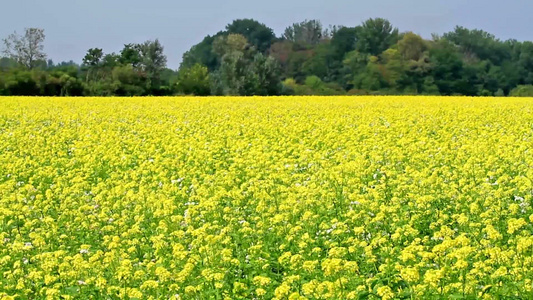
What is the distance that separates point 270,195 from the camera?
10664 mm

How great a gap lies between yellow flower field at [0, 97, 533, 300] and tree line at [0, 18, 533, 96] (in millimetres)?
37326

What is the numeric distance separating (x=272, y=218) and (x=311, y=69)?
89.9 metres

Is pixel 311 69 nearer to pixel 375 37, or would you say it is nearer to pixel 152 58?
pixel 375 37

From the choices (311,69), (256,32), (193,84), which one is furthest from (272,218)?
(256,32)

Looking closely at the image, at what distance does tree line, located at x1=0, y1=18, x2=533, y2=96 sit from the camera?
56125 mm

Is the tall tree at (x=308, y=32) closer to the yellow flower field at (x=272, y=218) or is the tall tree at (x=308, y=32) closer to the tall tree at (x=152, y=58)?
the tall tree at (x=152, y=58)

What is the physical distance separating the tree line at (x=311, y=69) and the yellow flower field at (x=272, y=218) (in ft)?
122

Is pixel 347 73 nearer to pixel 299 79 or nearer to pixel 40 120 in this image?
pixel 299 79

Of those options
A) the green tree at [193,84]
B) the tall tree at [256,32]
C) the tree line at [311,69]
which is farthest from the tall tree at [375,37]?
the green tree at [193,84]

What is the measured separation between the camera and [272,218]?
8.80 meters

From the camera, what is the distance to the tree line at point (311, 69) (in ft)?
184

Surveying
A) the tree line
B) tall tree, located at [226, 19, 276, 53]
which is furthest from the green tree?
tall tree, located at [226, 19, 276, 53]

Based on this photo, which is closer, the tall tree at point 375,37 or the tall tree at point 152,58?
the tall tree at point 152,58

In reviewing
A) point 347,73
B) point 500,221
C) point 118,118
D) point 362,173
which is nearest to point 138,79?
point 118,118
